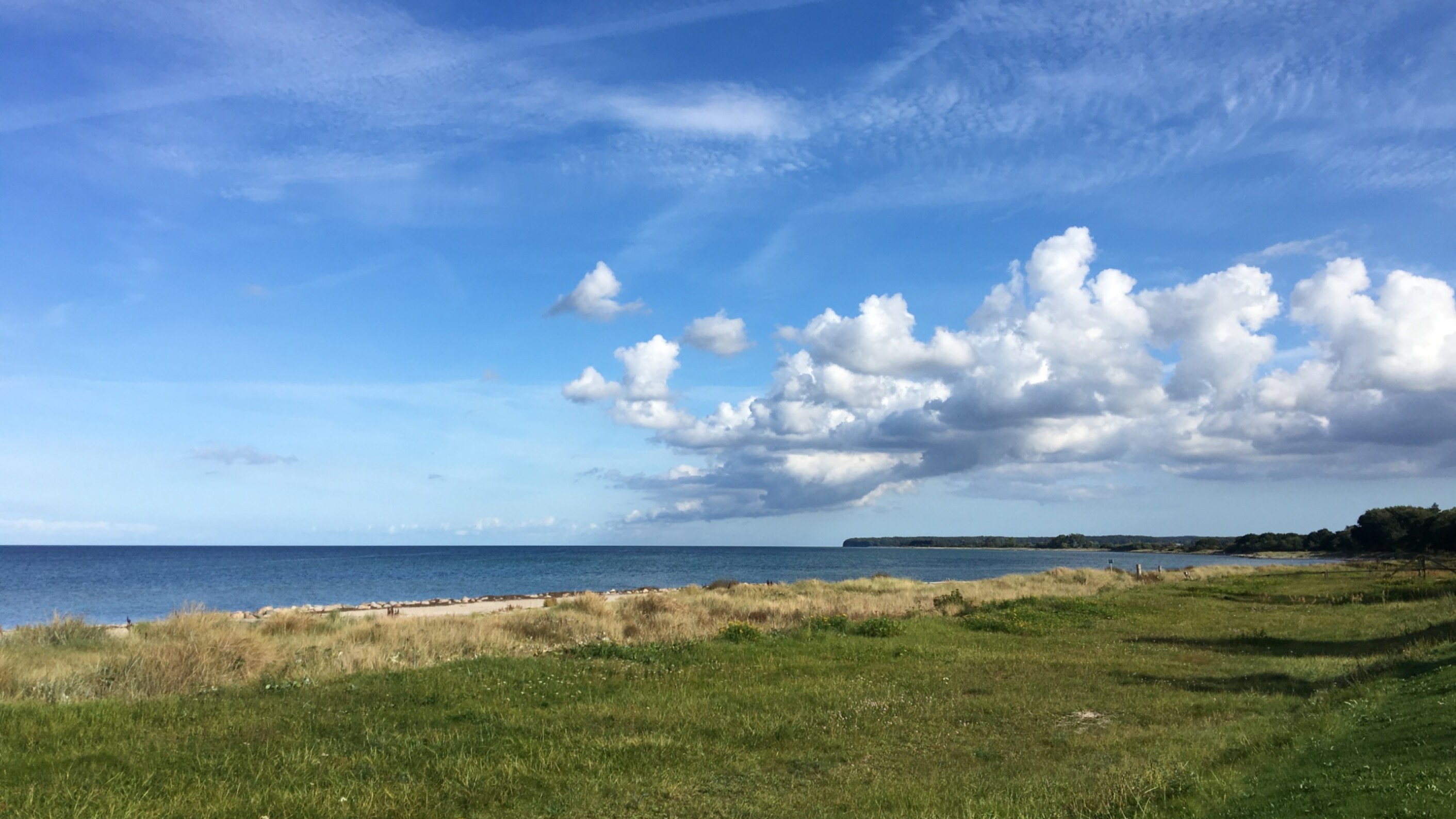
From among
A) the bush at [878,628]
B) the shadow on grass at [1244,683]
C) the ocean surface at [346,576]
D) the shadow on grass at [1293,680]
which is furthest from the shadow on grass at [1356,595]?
the ocean surface at [346,576]

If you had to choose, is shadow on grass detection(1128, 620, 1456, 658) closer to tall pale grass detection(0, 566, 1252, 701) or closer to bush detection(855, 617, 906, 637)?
bush detection(855, 617, 906, 637)

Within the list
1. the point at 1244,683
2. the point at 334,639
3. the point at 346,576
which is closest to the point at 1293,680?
the point at 1244,683

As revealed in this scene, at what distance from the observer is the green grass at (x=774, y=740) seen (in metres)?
9.58

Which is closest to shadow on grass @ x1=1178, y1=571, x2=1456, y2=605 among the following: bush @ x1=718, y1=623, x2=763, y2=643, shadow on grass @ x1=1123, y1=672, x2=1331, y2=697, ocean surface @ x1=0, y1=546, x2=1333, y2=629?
shadow on grass @ x1=1123, y1=672, x2=1331, y2=697

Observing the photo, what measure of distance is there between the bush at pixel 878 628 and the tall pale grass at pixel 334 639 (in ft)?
10.3

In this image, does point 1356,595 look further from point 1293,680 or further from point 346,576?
point 346,576

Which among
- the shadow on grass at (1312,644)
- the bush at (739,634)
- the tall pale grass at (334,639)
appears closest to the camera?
the tall pale grass at (334,639)

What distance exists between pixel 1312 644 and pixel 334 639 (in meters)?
28.6

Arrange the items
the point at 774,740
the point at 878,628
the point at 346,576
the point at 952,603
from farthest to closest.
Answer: the point at 346,576 → the point at 952,603 → the point at 878,628 → the point at 774,740

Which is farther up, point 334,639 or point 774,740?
point 774,740

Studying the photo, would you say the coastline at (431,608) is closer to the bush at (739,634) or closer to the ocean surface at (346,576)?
the ocean surface at (346,576)

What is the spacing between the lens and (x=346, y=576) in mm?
110312

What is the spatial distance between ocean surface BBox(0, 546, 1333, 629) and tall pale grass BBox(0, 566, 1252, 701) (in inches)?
362

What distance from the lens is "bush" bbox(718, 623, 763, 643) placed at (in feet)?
77.8
